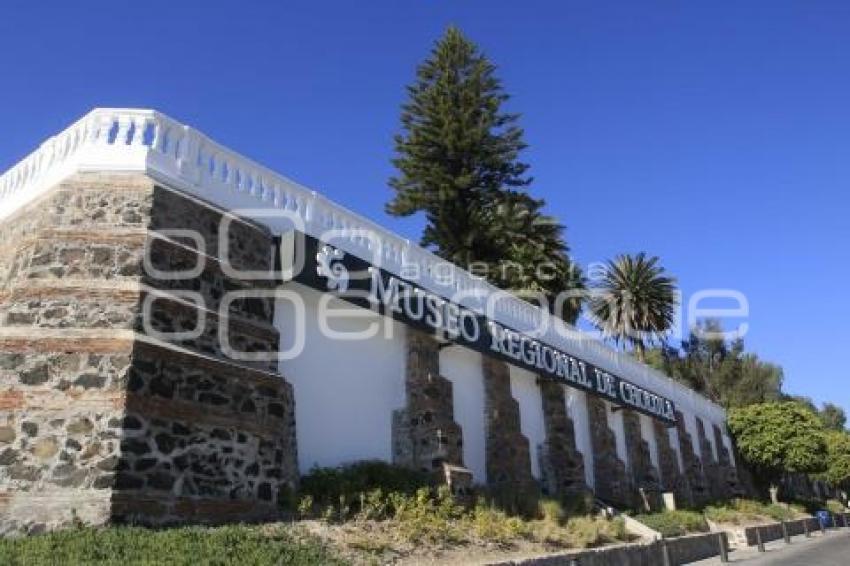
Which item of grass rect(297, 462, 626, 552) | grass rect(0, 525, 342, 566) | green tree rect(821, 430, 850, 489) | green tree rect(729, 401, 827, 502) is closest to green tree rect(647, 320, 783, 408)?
green tree rect(821, 430, 850, 489)

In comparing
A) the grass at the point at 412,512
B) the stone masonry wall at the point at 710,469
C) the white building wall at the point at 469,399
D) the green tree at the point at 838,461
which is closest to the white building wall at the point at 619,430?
the white building wall at the point at 469,399

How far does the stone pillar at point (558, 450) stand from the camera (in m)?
19.9

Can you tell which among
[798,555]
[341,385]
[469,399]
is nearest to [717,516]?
[798,555]

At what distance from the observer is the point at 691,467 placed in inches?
1222

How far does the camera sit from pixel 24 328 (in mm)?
10078

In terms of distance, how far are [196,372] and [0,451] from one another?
2.69 metres

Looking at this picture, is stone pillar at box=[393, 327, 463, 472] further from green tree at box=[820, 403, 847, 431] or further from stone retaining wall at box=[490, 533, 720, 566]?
green tree at box=[820, 403, 847, 431]

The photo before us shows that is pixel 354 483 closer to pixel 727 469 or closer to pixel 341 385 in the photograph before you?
pixel 341 385

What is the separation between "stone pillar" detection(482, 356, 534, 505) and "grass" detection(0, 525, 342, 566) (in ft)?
28.3

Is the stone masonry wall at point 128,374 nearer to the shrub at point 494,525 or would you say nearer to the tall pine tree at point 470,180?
the shrub at point 494,525

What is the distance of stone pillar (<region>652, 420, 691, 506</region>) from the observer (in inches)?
1104

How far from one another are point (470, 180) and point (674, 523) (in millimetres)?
17056

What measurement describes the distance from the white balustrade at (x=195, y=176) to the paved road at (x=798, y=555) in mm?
10109

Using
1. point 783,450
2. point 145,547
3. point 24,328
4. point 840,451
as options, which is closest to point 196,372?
point 24,328
